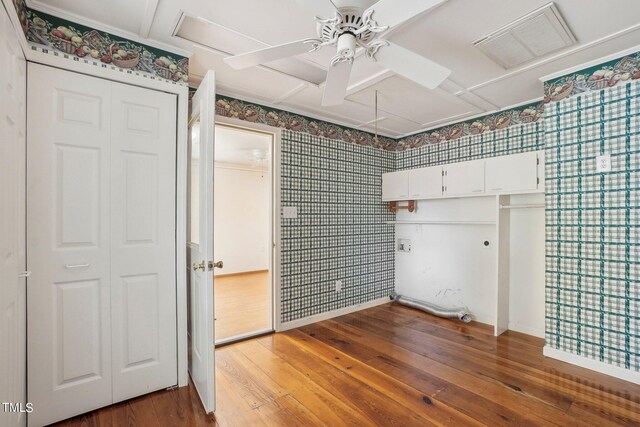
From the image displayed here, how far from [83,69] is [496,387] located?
3.53 meters

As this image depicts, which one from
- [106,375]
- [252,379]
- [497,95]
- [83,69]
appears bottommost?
[252,379]

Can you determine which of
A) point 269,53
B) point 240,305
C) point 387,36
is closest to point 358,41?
point 269,53

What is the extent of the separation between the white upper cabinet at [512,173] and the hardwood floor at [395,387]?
1.55 meters

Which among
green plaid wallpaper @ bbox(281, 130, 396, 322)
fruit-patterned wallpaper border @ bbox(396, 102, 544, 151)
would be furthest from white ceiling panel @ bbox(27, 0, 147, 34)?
fruit-patterned wallpaper border @ bbox(396, 102, 544, 151)

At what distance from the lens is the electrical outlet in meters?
4.39

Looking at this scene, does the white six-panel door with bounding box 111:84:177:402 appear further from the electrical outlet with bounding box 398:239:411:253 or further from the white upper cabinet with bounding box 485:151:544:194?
the electrical outlet with bounding box 398:239:411:253

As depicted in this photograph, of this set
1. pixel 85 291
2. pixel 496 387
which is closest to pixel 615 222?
pixel 496 387

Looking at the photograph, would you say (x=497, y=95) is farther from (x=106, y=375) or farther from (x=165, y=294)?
(x=106, y=375)

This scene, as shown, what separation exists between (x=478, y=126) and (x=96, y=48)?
12.4 ft

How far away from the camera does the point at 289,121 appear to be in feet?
11.3

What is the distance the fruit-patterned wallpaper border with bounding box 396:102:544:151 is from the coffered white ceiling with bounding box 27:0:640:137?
148 millimetres

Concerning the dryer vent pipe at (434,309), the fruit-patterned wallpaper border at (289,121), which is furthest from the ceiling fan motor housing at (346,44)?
the dryer vent pipe at (434,309)

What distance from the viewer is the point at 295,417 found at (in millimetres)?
1887

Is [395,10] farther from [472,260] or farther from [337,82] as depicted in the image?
[472,260]
